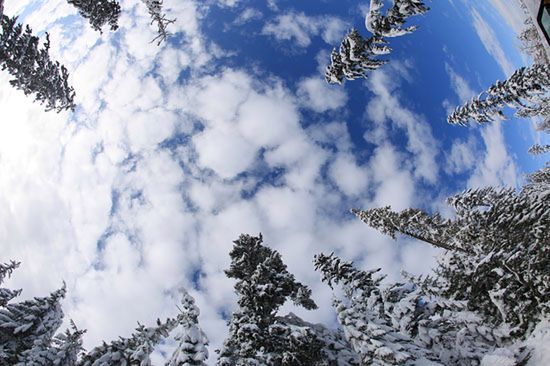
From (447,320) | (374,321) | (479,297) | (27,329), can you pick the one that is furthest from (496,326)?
(27,329)

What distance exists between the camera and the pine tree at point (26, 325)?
16.5m

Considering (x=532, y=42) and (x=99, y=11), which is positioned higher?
(x=532, y=42)

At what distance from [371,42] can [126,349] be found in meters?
15.8

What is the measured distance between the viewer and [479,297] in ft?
52.5

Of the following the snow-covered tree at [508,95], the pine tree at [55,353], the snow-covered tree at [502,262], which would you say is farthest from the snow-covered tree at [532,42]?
the pine tree at [55,353]

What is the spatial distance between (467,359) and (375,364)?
175 inches

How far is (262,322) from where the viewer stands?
14.9 meters

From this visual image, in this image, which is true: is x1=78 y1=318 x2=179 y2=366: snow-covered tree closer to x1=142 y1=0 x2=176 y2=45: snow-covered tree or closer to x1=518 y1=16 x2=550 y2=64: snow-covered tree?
x1=142 y1=0 x2=176 y2=45: snow-covered tree

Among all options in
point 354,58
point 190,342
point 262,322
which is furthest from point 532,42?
point 190,342

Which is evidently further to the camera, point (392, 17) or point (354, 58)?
point (354, 58)

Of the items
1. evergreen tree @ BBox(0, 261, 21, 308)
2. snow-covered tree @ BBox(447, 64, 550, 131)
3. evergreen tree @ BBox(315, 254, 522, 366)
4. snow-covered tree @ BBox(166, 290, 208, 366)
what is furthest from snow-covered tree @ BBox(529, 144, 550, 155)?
evergreen tree @ BBox(0, 261, 21, 308)

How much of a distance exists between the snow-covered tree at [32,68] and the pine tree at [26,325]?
1434cm

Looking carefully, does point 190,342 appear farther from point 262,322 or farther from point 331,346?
point 331,346

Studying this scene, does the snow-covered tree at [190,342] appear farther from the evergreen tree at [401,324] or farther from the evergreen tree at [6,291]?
the evergreen tree at [6,291]
